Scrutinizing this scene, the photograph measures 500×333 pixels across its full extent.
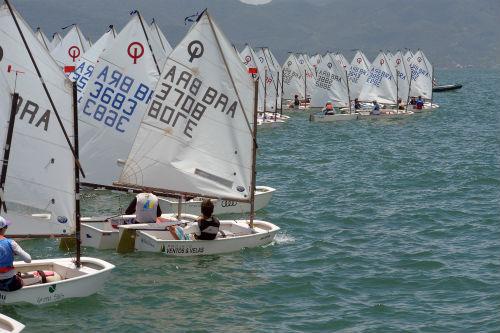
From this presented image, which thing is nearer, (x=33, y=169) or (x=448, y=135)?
(x=33, y=169)

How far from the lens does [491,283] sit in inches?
848

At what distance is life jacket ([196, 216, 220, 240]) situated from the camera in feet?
76.1

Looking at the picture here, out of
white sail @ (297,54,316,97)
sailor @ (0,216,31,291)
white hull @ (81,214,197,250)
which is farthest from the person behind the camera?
white sail @ (297,54,316,97)

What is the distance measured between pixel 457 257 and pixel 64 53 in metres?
33.8

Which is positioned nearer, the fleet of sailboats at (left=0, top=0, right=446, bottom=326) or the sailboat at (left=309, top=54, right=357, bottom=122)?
the fleet of sailboats at (left=0, top=0, right=446, bottom=326)

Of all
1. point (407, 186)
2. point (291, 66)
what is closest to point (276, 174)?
point (407, 186)

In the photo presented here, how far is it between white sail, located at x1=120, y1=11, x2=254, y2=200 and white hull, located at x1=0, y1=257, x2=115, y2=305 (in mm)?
5592

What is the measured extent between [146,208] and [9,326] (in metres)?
7.97

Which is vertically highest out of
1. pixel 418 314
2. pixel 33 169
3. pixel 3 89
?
pixel 3 89

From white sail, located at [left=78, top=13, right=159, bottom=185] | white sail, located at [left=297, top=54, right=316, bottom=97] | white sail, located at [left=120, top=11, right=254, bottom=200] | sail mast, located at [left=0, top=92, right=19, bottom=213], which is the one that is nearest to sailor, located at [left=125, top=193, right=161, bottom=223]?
white sail, located at [left=120, top=11, right=254, bottom=200]

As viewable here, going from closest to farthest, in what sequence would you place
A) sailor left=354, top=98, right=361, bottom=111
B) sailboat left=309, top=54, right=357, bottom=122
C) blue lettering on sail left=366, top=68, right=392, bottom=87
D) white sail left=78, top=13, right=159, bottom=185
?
white sail left=78, top=13, right=159, bottom=185
sailboat left=309, top=54, right=357, bottom=122
sailor left=354, top=98, right=361, bottom=111
blue lettering on sail left=366, top=68, right=392, bottom=87

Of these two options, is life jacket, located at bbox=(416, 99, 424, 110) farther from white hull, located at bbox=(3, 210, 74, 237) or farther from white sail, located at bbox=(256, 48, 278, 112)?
white hull, located at bbox=(3, 210, 74, 237)

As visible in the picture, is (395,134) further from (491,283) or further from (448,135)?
(491,283)

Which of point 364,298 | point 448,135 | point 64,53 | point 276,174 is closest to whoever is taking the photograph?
point 364,298
